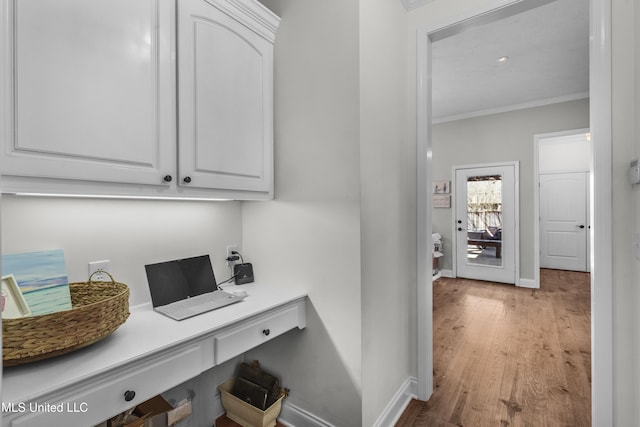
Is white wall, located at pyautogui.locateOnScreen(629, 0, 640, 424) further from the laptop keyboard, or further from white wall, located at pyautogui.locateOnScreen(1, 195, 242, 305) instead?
white wall, located at pyautogui.locateOnScreen(1, 195, 242, 305)

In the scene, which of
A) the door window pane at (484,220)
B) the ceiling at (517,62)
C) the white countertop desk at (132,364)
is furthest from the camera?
the door window pane at (484,220)

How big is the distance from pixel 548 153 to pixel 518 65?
3.48 m

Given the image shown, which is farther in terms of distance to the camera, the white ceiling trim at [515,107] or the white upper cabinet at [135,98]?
the white ceiling trim at [515,107]

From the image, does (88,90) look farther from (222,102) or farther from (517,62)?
(517,62)

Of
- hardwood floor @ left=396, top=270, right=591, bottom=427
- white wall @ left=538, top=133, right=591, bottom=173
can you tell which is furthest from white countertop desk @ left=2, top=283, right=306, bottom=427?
white wall @ left=538, top=133, right=591, bottom=173

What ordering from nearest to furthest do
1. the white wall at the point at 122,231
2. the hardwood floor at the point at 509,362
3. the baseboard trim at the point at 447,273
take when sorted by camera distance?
the white wall at the point at 122,231 → the hardwood floor at the point at 509,362 → the baseboard trim at the point at 447,273

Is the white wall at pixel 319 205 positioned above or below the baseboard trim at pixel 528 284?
above

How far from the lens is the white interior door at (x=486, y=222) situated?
16.0 feet

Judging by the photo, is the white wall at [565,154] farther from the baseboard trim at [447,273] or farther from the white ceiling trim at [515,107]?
the baseboard trim at [447,273]

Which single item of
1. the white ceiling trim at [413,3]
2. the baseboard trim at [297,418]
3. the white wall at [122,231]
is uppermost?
the white ceiling trim at [413,3]

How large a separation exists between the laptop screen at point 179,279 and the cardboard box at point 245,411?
25.7 inches

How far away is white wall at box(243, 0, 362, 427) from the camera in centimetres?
154

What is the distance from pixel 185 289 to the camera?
1.60m

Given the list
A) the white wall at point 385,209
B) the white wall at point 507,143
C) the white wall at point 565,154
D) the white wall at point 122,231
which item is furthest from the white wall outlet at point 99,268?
the white wall at point 565,154
